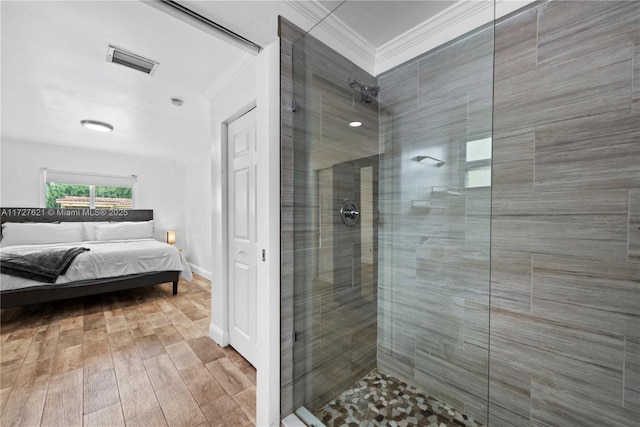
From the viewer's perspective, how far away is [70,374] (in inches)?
72.9

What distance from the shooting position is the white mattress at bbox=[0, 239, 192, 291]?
2785 millimetres

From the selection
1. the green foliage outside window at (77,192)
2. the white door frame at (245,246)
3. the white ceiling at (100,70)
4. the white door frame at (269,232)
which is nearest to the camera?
the white door frame at (269,232)

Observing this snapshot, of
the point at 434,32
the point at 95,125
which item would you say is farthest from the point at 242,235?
the point at 95,125

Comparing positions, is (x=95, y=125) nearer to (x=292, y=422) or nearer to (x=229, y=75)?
(x=229, y=75)

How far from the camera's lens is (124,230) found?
4.58 meters

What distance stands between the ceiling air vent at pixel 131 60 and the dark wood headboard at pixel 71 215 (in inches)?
151

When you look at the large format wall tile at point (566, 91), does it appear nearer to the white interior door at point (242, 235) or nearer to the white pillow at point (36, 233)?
the white interior door at point (242, 235)

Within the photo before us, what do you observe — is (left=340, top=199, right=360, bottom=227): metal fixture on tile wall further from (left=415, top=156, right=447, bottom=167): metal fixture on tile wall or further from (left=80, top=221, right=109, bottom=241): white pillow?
(left=80, top=221, right=109, bottom=241): white pillow

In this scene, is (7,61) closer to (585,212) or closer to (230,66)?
(230,66)

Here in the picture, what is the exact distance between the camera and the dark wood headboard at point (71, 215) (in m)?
4.01

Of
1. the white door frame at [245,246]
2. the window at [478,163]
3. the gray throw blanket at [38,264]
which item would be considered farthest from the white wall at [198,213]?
the window at [478,163]

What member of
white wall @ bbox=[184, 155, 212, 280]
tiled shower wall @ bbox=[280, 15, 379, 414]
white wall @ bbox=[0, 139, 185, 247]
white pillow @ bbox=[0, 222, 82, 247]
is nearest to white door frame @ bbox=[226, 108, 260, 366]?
tiled shower wall @ bbox=[280, 15, 379, 414]

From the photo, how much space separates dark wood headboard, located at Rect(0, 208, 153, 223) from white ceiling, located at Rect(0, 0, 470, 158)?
4.96ft

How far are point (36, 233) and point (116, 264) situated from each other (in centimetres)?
180
